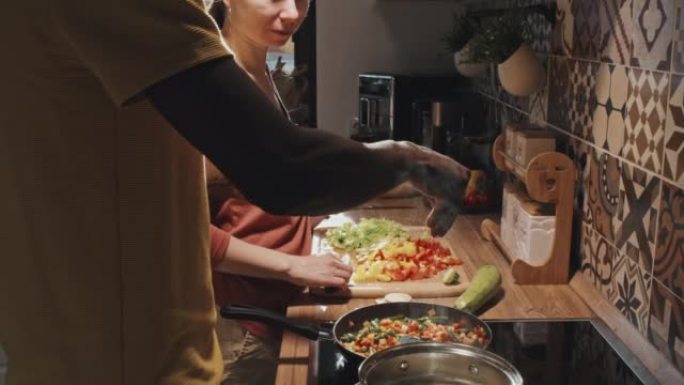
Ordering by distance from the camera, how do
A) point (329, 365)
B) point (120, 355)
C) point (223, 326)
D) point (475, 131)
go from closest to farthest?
point (120, 355)
point (329, 365)
point (223, 326)
point (475, 131)

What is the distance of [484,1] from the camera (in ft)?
8.30

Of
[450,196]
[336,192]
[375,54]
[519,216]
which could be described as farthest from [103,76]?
[375,54]

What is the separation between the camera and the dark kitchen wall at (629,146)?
1096 mm

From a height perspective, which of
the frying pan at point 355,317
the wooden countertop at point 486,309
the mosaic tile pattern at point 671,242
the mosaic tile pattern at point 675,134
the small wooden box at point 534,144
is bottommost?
the wooden countertop at point 486,309

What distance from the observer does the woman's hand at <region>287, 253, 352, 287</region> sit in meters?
1.38

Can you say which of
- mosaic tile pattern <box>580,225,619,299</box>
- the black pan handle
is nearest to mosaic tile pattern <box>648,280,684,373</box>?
mosaic tile pattern <box>580,225,619,299</box>

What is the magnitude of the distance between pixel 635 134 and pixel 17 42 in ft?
3.10

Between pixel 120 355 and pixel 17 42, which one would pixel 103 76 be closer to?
pixel 17 42

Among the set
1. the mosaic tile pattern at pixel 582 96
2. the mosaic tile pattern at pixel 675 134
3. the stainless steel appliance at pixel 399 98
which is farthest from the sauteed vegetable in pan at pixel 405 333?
the stainless steel appliance at pixel 399 98

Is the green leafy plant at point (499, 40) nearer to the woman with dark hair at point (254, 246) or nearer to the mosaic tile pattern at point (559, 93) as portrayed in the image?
the mosaic tile pattern at point (559, 93)

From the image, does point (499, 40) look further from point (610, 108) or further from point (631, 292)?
point (631, 292)

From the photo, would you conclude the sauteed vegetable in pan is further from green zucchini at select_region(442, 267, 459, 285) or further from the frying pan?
green zucchini at select_region(442, 267, 459, 285)

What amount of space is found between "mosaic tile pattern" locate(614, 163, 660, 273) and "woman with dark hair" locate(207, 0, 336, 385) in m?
0.51

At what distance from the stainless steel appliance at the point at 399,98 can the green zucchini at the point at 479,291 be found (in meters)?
1.23
